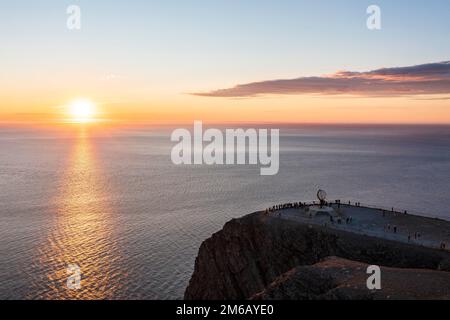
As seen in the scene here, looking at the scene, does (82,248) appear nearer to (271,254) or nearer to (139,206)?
(139,206)

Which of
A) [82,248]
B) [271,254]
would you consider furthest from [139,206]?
[271,254]

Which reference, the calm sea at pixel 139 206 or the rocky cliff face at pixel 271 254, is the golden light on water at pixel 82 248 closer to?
the calm sea at pixel 139 206

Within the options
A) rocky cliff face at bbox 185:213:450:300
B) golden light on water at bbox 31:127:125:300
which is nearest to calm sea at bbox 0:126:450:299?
golden light on water at bbox 31:127:125:300

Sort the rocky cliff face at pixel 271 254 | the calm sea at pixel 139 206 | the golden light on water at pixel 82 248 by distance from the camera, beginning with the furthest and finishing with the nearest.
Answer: the calm sea at pixel 139 206 → the golden light on water at pixel 82 248 → the rocky cliff face at pixel 271 254

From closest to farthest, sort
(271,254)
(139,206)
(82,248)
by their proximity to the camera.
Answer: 1. (271,254)
2. (82,248)
3. (139,206)

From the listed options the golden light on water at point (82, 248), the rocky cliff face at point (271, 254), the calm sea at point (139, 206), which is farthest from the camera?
the calm sea at point (139, 206)

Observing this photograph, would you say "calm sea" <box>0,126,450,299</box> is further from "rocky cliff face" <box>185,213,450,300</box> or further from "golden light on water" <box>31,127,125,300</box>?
"rocky cliff face" <box>185,213,450,300</box>

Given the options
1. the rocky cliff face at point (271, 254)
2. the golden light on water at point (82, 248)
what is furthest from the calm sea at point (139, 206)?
the rocky cliff face at point (271, 254)

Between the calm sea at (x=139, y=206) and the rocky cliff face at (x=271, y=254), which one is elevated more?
the rocky cliff face at (x=271, y=254)
